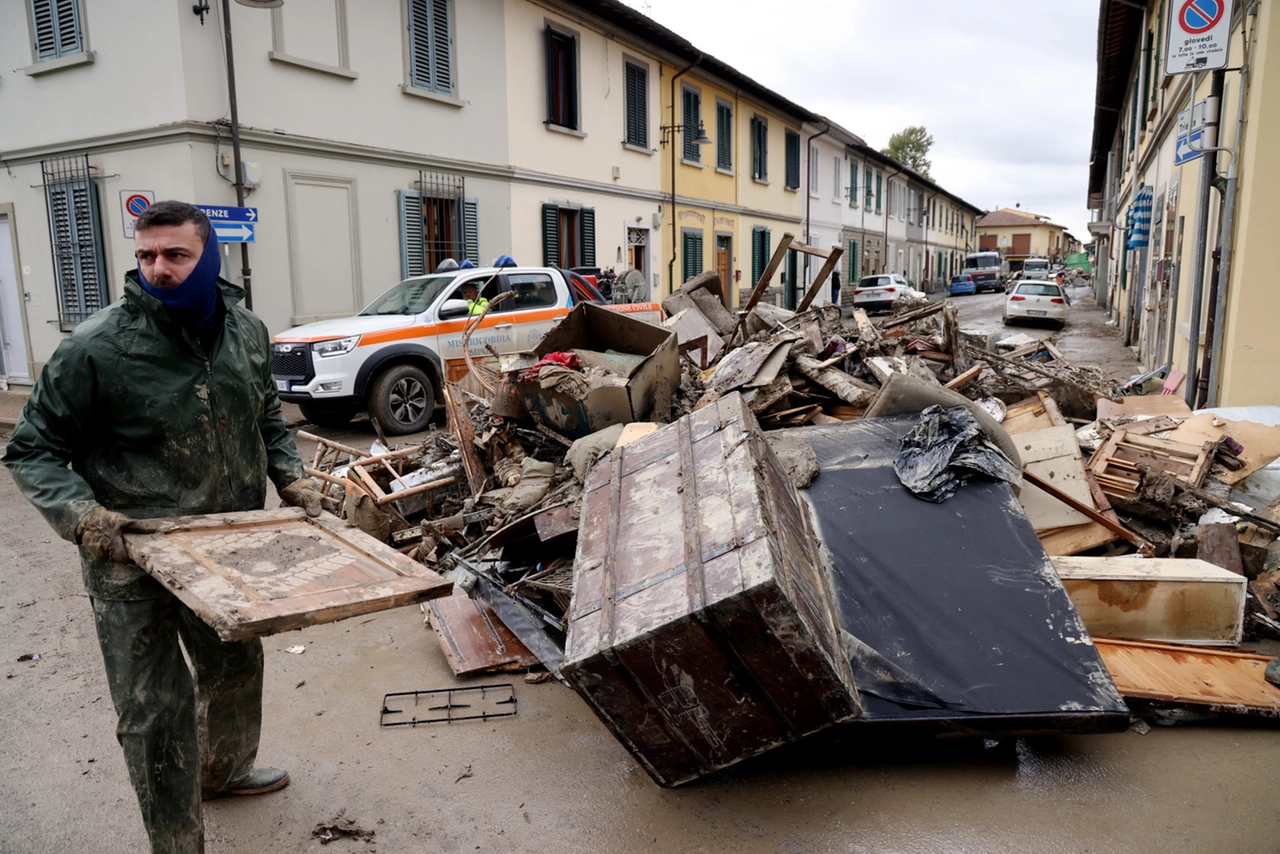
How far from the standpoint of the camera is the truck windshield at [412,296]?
32.9ft

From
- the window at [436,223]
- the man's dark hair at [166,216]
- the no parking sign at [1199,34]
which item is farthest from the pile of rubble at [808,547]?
the window at [436,223]

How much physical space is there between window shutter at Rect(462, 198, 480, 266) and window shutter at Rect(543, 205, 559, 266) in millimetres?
1894

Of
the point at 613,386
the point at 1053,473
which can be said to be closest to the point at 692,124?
the point at 613,386

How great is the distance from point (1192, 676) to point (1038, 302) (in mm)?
21681

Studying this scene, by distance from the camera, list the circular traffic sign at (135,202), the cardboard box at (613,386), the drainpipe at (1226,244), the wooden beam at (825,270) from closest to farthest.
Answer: the cardboard box at (613,386)
the drainpipe at (1226,244)
the wooden beam at (825,270)
the circular traffic sign at (135,202)

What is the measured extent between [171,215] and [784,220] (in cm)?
2545

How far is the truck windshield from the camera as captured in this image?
32.9 ft

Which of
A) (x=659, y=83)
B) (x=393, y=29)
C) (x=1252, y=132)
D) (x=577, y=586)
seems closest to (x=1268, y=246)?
(x=1252, y=132)

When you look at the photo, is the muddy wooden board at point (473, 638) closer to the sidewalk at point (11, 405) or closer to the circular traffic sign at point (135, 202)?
the circular traffic sign at point (135, 202)

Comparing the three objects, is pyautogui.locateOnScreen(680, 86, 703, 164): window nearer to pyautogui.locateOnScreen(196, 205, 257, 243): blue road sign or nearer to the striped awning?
the striped awning

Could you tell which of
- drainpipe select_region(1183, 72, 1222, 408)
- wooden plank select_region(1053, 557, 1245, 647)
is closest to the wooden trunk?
wooden plank select_region(1053, 557, 1245, 647)

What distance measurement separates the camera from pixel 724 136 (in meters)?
22.5

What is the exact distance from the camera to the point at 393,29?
12.6 meters

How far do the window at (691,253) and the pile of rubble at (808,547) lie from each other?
1436 centimetres
